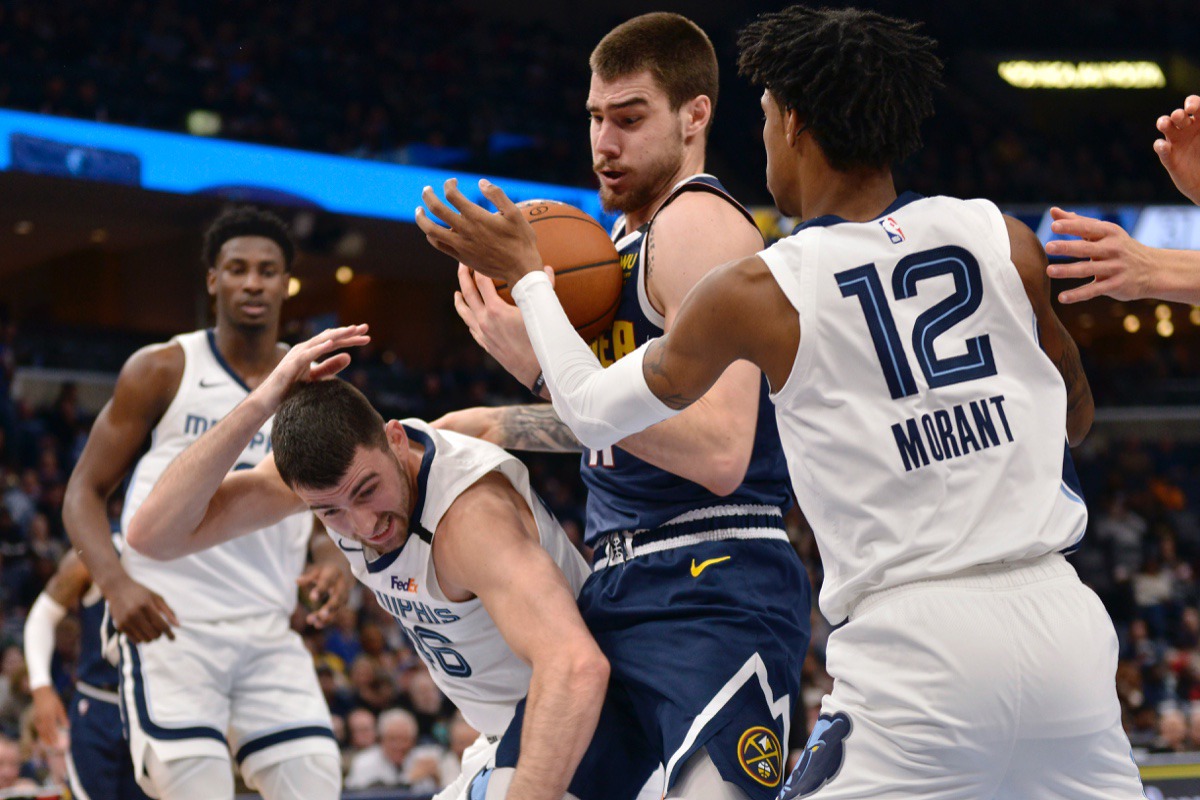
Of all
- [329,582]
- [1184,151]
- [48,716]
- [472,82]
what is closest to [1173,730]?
[329,582]

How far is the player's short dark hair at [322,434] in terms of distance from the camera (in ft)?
9.89

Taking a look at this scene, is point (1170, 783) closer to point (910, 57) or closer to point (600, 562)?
point (600, 562)

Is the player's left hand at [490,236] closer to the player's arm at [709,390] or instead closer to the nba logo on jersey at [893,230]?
the player's arm at [709,390]

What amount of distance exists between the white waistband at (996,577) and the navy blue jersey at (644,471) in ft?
2.53

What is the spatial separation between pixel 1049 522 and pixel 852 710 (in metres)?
0.47

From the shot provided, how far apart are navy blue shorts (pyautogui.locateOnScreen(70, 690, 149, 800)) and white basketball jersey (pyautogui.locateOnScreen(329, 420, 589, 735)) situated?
2653 millimetres

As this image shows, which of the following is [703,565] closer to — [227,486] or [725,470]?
[725,470]

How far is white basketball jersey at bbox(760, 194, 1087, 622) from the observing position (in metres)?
2.20

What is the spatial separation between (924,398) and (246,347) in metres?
3.60

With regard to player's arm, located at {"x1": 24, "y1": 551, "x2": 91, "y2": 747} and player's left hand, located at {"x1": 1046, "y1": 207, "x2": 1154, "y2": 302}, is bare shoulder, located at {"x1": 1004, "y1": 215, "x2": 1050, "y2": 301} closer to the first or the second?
player's left hand, located at {"x1": 1046, "y1": 207, "x2": 1154, "y2": 302}

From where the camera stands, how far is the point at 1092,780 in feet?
7.04

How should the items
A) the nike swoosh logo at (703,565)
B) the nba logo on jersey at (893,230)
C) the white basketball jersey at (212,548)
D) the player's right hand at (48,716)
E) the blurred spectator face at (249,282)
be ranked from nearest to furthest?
the nba logo on jersey at (893,230), the nike swoosh logo at (703,565), the white basketball jersey at (212,548), the blurred spectator face at (249,282), the player's right hand at (48,716)

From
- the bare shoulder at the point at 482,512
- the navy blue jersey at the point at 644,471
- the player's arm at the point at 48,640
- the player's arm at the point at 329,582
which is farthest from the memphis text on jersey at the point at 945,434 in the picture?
the player's arm at the point at 48,640

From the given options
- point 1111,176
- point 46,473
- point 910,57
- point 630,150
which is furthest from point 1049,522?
point 1111,176
